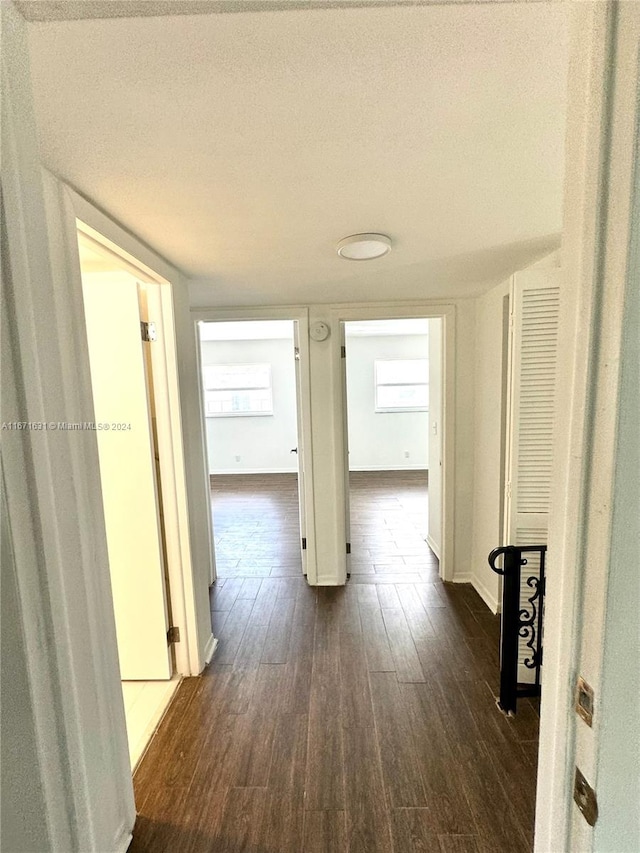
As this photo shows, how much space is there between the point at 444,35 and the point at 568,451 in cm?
81

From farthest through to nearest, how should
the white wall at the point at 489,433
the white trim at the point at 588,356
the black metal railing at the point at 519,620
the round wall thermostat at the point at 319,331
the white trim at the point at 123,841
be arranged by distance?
the round wall thermostat at the point at 319,331 → the white wall at the point at 489,433 → the black metal railing at the point at 519,620 → the white trim at the point at 123,841 → the white trim at the point at 588,356

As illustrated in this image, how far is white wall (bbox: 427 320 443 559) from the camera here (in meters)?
3.27

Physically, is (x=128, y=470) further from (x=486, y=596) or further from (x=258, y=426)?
(x=258, y=426)

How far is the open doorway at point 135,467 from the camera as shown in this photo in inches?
72.4

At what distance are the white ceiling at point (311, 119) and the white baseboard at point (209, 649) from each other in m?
2.23

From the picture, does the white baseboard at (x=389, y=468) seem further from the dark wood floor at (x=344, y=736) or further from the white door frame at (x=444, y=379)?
the dark wood floor at (x=344, y=736)

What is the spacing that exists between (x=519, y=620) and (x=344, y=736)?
984mm

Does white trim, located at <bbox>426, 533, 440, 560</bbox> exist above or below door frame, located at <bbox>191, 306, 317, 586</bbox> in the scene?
below

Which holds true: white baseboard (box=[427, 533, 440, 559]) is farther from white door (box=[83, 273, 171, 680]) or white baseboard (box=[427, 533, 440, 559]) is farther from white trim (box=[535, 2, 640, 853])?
white trim (box=[535, 2, 640, 853])

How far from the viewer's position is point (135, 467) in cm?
194

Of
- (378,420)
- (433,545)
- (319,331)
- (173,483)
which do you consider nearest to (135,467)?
(173,483)

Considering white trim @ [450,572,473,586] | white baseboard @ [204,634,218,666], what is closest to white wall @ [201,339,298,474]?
white trim @ [450,572,473,586]

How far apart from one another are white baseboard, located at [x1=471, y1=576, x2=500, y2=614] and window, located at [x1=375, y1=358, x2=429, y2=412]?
14.3 ft

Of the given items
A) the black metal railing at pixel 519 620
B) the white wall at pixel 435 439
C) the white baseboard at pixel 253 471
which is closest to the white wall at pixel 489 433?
the white wall at pixel 435 439
